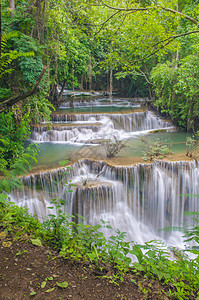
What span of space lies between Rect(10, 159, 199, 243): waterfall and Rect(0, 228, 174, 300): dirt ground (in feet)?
15.3

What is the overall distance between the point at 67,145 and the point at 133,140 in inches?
152

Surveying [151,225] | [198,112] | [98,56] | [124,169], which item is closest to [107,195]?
[124,169]

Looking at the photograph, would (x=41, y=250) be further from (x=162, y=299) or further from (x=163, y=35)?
(x=163, y=35)

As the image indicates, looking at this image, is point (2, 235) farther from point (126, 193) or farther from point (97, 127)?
point (97, 127)

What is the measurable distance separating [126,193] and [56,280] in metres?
5.93

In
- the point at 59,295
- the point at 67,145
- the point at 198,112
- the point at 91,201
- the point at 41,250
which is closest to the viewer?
the point at 59,295

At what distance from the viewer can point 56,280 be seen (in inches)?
84.1

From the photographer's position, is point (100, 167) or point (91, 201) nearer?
point (91, 201)

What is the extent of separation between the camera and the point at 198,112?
13086 millimetres

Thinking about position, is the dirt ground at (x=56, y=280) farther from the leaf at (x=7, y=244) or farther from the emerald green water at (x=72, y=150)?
the emerald green water at (x=72, y=150)

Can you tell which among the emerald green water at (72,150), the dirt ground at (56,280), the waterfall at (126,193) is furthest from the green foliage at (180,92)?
the dirt ground at (56,280)

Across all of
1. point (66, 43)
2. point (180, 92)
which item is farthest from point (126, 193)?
point (66, 43)

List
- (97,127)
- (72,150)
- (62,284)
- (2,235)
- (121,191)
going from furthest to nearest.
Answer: (97,127) → (72,150) → (121,191) → (2,235) → (62,284)

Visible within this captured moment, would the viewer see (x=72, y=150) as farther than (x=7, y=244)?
Yes
